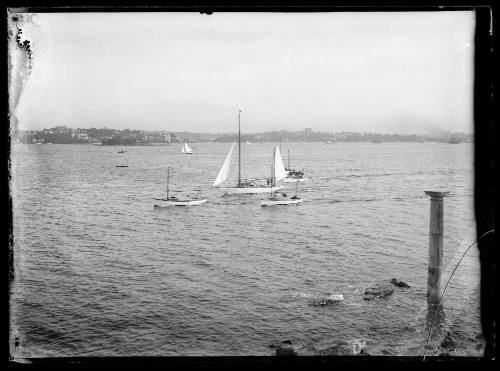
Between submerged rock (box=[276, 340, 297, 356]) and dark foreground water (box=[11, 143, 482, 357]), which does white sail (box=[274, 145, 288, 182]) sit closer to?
dark foreground water (box=[11, 143, 482, 357])

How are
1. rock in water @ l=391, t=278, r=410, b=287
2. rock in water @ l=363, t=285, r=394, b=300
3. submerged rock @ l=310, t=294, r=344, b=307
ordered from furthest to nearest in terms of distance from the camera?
1. rock in water @ l=391, t=278, r=410, b=287
2. rock in water @ l=363, t=285, r=394, b=300
3. submerged rock @ l=310, t=294, r=344, b=307

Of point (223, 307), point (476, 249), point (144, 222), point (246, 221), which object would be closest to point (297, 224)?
point (246, 221)

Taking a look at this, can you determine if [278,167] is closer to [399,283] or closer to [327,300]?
[399,283]

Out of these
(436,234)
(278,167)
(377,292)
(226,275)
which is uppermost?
(278,167)

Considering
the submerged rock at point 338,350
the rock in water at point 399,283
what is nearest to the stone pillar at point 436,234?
the submerged rock at point 338,350

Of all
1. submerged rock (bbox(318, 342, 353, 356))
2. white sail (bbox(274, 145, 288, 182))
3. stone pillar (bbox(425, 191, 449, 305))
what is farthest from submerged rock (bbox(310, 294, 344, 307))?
white sail (bbox(274, 145, 288, 182))

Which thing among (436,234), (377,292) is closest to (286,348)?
(436,234)

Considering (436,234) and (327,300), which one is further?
(327,300)
